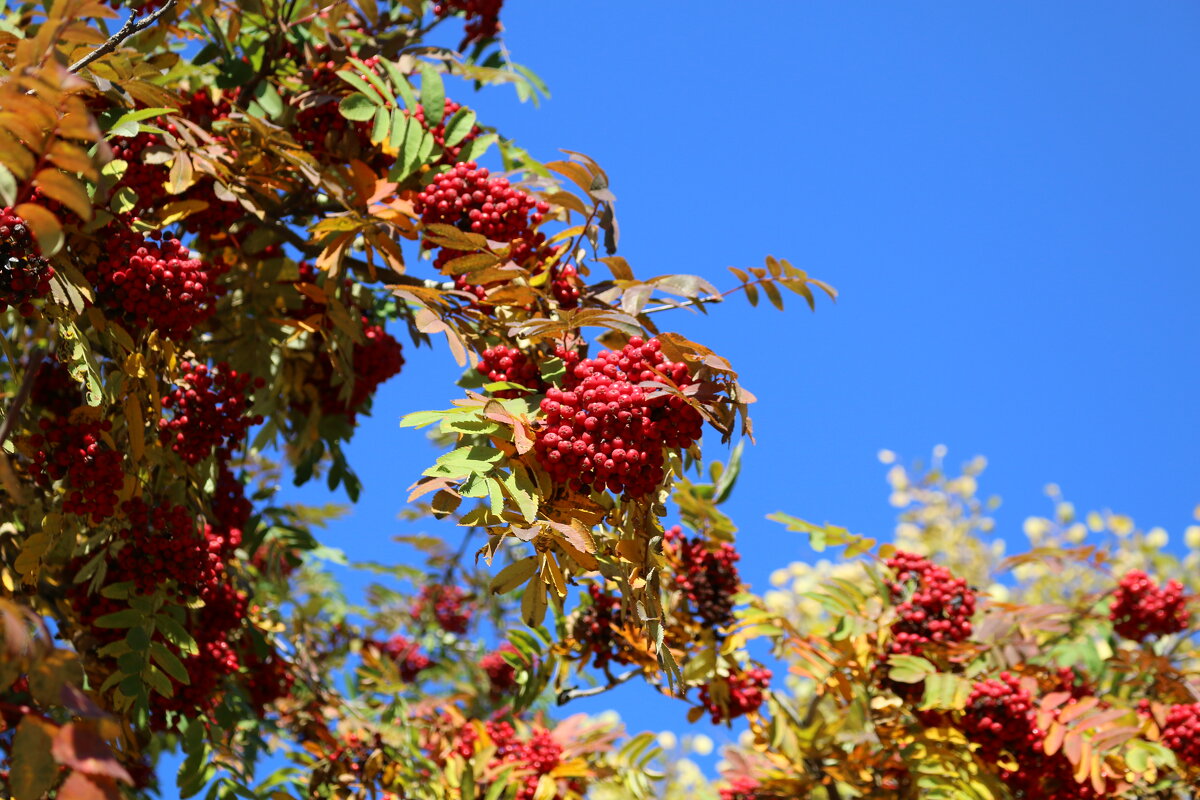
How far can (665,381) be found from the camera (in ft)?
8.05

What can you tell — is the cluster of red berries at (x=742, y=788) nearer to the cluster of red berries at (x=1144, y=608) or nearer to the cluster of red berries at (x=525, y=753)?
the cluster of red berries at (x=525, y=753)

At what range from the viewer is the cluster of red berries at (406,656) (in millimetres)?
7008

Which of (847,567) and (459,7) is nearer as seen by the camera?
(459,7)

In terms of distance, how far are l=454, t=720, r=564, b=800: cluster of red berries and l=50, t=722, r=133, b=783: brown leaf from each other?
8.71ft

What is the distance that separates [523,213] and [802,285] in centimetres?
88

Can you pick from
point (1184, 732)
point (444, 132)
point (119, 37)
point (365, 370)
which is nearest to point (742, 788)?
point (1184, 732)

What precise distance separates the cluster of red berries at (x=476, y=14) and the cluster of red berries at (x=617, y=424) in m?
2.66

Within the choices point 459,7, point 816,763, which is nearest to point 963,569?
point 816,763

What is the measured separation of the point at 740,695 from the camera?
436cm

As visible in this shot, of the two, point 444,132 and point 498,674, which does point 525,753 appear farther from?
point 444,132

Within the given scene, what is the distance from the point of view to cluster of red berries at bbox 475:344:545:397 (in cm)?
299

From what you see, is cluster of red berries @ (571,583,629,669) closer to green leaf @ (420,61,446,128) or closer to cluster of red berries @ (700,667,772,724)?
cluster of red berries @ (700,667,772,724)

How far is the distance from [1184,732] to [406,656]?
4.51 meters

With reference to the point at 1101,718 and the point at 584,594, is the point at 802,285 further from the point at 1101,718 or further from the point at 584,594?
the point at 1101,718
